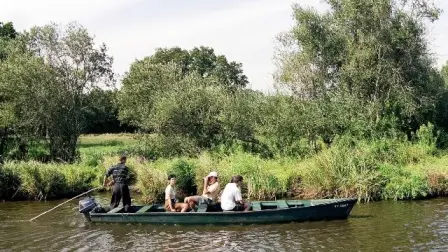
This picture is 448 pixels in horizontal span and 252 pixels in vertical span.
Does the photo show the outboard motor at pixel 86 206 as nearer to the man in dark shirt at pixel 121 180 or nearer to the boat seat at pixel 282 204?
the man in dark shirt at pixel 121 180

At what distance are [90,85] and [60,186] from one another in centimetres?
1140

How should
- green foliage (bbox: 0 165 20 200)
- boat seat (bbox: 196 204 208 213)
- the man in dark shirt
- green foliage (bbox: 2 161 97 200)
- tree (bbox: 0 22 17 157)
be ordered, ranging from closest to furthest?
boat seat (bbox: 196 204 208 213) → the man in dark shirt → green foliage (bbox: 2 161 97 200) → green foliage (bbox: 0 165 20 200) → tree (bbox: 0 22 17 157)

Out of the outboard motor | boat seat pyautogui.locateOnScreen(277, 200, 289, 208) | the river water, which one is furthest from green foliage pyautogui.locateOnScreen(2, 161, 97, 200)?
boat seat pyautogui.locateOnScreen(277, 200, 289, 208)

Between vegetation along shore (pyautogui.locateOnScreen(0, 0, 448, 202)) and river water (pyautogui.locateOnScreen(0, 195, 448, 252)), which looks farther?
vegetation along shore (pyautogui.locateOnScreen(0, 0, 448, 202))

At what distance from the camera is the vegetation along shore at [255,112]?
23.7 meters

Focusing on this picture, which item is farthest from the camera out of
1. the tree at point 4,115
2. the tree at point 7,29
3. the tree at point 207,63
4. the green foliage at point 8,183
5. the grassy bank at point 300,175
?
the tree at point 207,63

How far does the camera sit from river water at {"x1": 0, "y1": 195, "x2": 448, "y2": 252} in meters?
14.4

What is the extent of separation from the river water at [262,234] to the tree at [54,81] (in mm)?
13652

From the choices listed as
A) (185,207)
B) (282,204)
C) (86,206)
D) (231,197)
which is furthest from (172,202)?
(282,204)

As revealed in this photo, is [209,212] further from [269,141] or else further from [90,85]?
[90,85]

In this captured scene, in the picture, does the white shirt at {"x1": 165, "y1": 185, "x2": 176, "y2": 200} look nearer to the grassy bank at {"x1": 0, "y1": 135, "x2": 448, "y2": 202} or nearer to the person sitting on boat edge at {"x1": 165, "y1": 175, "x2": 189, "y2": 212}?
the person sitting on boat edge at {"x1": 165, "y1": 175, "x2": 189, "y2": 212}

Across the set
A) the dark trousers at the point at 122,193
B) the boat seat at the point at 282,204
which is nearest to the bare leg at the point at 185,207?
the dark trousers at the point at 122,193

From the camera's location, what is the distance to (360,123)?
2797 centimetres

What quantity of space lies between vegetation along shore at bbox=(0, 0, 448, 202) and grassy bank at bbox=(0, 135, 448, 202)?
66 millimetres
